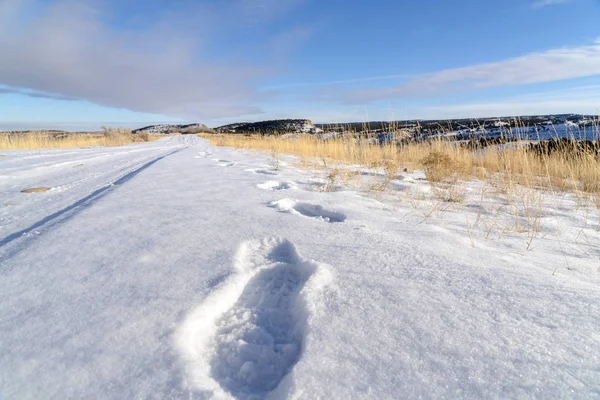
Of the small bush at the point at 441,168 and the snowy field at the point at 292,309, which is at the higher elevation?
the small bush at the point at 441,168

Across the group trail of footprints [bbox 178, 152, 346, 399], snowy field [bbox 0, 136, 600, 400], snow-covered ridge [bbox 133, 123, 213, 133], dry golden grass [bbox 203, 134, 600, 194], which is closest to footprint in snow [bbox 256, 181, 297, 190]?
snowy field [bbox 0, 136, 600, 400]

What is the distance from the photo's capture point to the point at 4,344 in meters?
0.71

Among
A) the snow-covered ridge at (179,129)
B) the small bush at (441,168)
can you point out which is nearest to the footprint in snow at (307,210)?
the small bush at (441,168)

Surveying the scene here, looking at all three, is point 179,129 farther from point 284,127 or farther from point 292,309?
point 292,309

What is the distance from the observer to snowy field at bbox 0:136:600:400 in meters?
0.60

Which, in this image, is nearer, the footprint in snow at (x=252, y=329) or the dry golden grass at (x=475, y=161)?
the footprint in snow at (x=252, y=329)

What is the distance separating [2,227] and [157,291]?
1.41m

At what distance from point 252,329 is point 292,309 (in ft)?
0.44

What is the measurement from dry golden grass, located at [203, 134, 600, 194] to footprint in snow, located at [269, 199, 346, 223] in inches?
72.7

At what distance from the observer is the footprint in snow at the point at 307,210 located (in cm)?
179

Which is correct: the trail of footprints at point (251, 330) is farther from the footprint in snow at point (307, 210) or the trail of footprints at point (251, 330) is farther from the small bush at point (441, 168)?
the small bush at point (441, 168)

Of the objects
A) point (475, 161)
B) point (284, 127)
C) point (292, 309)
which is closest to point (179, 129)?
point (284, 127)

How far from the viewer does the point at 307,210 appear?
6.42 feet

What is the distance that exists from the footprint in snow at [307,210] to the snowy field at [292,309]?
184 mm
